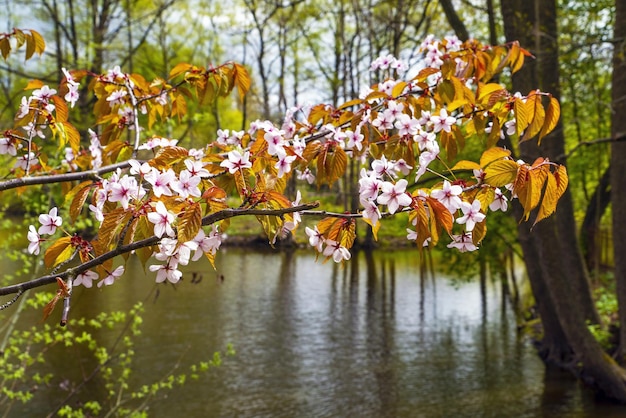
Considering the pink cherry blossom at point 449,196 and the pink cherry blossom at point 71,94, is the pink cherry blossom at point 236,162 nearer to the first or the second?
the pink cherry blossom at point 449,196

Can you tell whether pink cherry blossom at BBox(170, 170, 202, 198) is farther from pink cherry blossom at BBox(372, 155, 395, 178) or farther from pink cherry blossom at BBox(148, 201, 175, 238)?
pink cherry blossom at BBox(372, 155, 395, 178)

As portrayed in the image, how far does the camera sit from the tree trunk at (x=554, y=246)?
5555 millimetres

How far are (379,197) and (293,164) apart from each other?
34 cm

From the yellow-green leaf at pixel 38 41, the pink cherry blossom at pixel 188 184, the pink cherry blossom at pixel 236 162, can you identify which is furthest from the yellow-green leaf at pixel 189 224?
the yellow-green leaf at pixel 38 41

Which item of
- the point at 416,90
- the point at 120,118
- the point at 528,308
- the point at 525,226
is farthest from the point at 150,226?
the point at 528,308

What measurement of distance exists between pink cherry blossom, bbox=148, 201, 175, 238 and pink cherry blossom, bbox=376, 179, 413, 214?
1.36 feet

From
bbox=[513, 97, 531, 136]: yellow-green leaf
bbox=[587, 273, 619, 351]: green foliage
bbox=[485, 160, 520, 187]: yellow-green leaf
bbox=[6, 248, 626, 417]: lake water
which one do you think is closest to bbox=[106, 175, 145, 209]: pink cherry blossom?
bbox=[485, 160, 520, 187]: yellow-green leaf

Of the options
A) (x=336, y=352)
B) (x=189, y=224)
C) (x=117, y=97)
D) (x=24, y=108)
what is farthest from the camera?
(x=336, y=352)

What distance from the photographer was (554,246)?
6.01m

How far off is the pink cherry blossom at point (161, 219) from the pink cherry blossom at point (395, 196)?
1.36 feet

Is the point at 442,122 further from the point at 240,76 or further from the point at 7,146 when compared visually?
the point at 7,146

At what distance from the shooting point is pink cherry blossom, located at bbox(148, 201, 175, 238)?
1.11 meters

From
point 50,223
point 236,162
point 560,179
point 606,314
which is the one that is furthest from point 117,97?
point 606,314

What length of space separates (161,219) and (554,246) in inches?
Answer: 221
